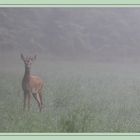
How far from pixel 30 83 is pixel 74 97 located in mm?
402

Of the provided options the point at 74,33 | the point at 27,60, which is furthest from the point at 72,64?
the point at 27,60

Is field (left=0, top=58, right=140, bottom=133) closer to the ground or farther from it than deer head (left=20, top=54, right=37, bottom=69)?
closer to the ground

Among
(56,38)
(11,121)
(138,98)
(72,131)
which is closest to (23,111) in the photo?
(11,121)

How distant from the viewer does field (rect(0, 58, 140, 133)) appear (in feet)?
11.8

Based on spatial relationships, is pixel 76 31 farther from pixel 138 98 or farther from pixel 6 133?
pixel 6 133

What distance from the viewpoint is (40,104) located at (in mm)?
3617

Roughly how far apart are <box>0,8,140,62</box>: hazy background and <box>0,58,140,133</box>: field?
96 millimetres

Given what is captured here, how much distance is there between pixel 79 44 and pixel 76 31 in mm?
117

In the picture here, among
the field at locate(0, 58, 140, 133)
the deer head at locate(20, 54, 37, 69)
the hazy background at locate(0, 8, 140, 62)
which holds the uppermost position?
the hazy background at locate(0, 8, 140, 62)

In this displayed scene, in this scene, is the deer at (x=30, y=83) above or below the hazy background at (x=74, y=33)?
below

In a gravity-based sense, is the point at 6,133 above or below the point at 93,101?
below

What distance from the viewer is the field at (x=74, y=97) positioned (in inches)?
142

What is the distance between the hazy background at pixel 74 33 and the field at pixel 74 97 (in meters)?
0.10

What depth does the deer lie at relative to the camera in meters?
3.62
